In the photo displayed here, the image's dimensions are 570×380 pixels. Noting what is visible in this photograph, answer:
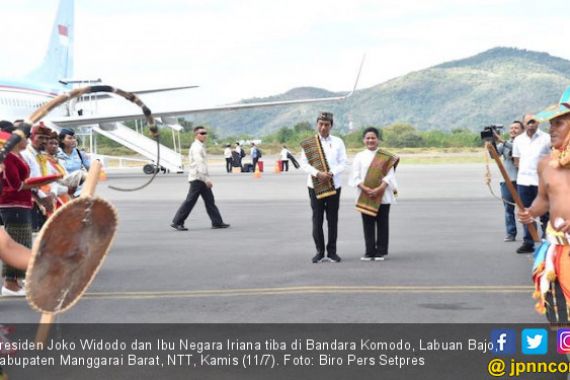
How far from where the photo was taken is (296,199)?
2594cm

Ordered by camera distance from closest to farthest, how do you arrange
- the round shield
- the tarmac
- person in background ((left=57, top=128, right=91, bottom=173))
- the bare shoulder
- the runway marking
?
the round shield
the bare shoulder
the tarmac
the runway marking
person in background ((left=57, top=128, right=91, bottom=173))

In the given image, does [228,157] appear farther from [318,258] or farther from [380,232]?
[318,258]

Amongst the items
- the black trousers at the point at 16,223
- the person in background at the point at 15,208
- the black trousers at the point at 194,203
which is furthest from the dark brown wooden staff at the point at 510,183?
the black trousers at the point at 194,203

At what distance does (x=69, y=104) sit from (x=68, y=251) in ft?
143

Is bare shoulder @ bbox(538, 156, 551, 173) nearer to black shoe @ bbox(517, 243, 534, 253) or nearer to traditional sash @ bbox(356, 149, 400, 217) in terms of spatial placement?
traditional sash @ bbox(356, 149, 400, 217)

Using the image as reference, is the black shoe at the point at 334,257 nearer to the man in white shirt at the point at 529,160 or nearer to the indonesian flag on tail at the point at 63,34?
the man in white shirt at the point at 529,160

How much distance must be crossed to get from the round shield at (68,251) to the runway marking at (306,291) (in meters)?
5.59

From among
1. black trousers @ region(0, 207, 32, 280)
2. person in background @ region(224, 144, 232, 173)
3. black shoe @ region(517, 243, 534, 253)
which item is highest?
black trousers @ region(0, 207, 32, 280)

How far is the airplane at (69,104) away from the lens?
4209cm

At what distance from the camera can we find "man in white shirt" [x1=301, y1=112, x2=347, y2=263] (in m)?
12.5

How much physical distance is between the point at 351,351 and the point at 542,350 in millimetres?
1277

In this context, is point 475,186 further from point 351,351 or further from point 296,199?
point 351,351

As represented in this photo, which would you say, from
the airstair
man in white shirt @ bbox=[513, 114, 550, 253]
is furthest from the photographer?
the airstair

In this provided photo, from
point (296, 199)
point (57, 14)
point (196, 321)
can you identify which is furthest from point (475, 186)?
point (57, 14)
